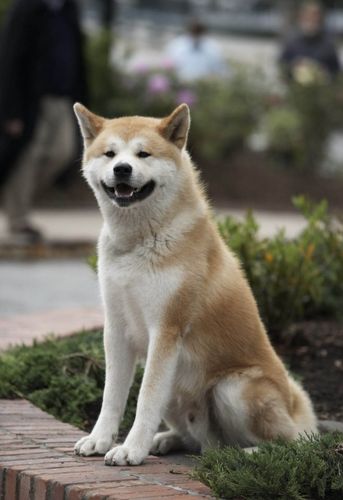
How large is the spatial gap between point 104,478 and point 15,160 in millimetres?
8464

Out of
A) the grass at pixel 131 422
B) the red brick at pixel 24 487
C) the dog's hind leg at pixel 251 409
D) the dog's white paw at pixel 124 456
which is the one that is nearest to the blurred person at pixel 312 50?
the grass at pixel 131 422

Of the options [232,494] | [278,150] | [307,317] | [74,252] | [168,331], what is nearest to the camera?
[232,494]

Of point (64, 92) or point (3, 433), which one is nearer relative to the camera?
point (3, 433)

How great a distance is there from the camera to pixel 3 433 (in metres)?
5.14

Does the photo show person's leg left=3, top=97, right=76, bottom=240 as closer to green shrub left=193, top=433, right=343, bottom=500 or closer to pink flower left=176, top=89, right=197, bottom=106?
pink flower left=176, top=89, right=197, bottom=106

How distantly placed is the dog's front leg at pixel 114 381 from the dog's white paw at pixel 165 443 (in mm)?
381

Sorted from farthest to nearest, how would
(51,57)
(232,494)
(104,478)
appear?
(51,57)
(104,478)
(232,494)

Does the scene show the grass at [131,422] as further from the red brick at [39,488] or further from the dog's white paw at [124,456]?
the red brick at [39,488]

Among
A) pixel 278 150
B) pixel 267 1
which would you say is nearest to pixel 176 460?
pixel 278 150

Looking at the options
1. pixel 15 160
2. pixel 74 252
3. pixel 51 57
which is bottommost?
pixel 74 252

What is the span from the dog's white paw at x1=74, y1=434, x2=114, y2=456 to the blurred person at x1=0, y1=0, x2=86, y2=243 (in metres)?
7.72

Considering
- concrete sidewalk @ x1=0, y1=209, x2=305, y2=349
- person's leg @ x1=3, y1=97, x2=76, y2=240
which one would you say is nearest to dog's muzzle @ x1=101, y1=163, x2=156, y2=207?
concrete sidewalk @ x1=0, y1=209, x2=305, y2=349

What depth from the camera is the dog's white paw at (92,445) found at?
4.89m

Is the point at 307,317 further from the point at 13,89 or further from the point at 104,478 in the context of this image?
the point at 13,89
